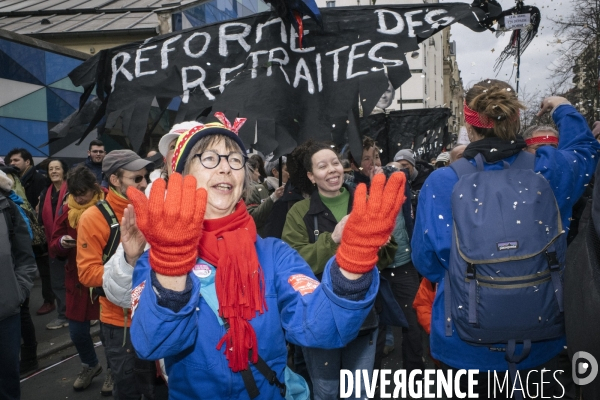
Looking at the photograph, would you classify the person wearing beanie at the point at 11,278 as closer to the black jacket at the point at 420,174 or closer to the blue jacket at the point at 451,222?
the blue jacket at the point at 451,222

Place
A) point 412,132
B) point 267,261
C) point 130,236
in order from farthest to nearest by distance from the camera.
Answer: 1. point 412,132
2. point 130,236
3. point 267,261

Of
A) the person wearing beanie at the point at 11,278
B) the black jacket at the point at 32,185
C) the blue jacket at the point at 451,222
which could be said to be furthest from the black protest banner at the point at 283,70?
the black jacket at the point at 32,185

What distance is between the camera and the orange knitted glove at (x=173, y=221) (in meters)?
1.47

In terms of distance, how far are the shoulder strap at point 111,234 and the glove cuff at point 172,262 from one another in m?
2.28

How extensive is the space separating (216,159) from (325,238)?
1.32m

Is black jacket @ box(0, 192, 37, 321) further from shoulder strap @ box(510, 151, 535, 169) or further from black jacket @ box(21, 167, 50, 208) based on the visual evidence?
black jacket @ box(21, 167, 50, 208)

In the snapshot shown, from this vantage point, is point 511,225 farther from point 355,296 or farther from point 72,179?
point 72,179

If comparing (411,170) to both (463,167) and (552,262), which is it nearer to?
(463,167)

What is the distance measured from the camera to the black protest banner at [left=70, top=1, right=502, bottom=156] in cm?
277

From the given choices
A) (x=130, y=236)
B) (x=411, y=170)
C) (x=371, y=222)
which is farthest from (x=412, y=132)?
(x=371, y=222)

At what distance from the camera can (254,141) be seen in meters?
2.67

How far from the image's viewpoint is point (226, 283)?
1846 mm

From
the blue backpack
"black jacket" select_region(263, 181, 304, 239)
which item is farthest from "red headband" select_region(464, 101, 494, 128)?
"black jacket" select_region(263, 181, 304, 239)

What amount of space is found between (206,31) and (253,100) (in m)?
0.66
